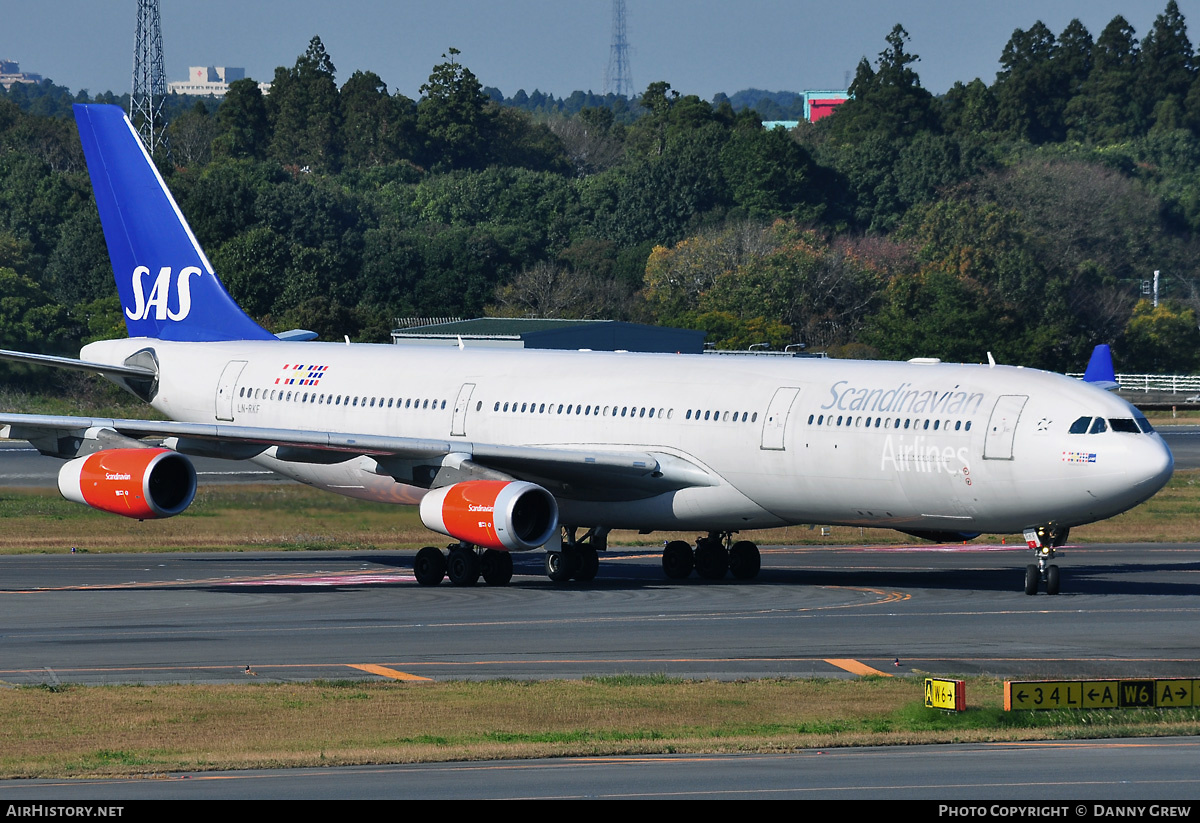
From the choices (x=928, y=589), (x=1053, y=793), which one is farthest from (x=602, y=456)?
(x=1053, y=793)

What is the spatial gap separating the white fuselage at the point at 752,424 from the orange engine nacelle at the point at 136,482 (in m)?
4.72

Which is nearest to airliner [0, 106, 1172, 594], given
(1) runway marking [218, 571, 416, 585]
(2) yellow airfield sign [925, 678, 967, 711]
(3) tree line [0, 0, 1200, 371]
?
(1) runway marking [218, 571, 416, 585]

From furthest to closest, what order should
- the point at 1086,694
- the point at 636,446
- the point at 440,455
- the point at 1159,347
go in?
the point at 1159,347 < the point at 636,446 < the point at 440,455 < the point at 1086,694

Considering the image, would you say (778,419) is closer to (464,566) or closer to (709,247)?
(464,566)

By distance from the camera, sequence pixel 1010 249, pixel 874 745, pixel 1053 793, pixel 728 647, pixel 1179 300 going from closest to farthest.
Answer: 1. pixel 1053 793
2. pixel 874 745
3. pixel 728 647
4. pixel 1010 249
5. pixel 1179 300

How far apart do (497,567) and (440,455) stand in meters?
2.97

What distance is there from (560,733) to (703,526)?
17677 millimetres

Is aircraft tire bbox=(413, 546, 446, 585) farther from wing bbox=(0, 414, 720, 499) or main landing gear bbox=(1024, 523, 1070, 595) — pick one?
main landing gear bbox=(1024, 523, 1070, 595)

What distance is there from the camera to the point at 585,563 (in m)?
42.4

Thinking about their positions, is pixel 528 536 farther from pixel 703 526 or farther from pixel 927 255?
pixel 927 255

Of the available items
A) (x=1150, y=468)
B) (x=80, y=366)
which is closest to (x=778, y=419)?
(x=1150, y=468)

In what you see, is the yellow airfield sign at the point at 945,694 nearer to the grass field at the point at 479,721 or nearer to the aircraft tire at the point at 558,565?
the grass field at the point at 479,721

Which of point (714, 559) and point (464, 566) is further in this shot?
point (714, 559)

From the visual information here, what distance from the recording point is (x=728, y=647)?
103 feet
